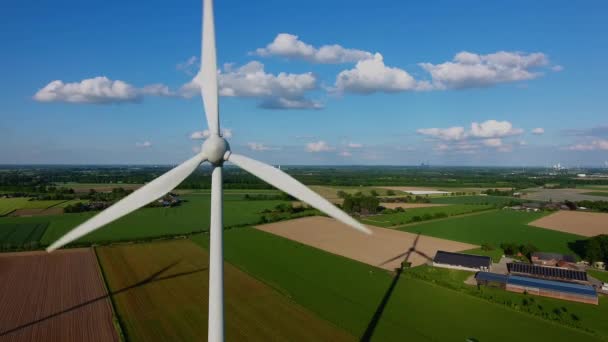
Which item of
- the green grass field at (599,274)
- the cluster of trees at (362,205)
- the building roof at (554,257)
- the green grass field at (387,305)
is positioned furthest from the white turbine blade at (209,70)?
the cluster of trees at (362,205)

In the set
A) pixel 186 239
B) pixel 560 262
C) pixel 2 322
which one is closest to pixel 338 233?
pixel 186 239

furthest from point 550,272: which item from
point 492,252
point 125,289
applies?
point 125,289

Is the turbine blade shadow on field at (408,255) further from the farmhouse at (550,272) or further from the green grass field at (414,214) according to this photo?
the green grass field at (414,214)

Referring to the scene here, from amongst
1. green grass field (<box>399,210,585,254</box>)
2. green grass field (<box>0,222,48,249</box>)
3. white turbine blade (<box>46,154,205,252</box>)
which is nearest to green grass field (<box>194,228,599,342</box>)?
white turbine blade (<box>46,154,205,252</box>)

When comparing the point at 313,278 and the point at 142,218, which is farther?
the point at 142,218

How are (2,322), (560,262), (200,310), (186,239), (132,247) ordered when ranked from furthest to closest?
(186,239) < (132,247) < (560,262) < (200,310) < (2,322)

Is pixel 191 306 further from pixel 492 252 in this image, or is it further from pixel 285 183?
pixel 492 252

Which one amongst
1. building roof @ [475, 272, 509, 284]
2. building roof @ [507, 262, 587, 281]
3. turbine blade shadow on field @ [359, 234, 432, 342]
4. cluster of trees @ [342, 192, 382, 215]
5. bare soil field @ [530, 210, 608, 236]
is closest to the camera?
turbine blade shadow on field @ [359, 234, 432, 342]

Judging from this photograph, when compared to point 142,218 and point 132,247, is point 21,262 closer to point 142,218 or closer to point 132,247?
point 132,247

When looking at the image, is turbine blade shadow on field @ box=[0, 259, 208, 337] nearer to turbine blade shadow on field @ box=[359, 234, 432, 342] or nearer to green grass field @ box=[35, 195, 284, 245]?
green grass field @ box=[35, 195, 284, 245]
